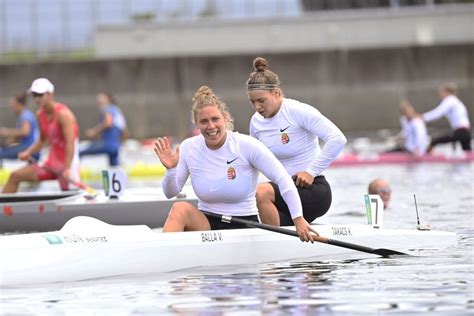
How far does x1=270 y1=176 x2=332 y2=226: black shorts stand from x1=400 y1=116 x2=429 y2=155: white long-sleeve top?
Answer: 1446 cm

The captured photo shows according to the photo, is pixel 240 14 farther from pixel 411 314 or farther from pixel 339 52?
pixel 411 314

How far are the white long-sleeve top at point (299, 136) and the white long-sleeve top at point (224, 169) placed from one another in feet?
2.87

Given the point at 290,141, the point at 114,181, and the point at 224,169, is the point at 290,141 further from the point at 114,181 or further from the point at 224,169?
the point at 114,181

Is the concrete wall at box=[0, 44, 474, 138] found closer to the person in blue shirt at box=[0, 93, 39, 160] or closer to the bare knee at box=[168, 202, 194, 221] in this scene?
the person in blue shirt at box=[0, 93, 39, 160]

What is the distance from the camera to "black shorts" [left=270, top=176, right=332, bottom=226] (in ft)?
36.2

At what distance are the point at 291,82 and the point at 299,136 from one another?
24.6 metres

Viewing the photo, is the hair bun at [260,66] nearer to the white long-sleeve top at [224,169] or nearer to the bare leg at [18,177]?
the white long-sleeve top at [224,169]

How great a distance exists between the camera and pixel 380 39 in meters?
39.4

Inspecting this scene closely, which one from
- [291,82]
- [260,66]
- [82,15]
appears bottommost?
[260,66]

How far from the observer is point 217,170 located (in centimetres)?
1024

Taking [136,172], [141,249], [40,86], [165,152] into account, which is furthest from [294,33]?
[141,249]

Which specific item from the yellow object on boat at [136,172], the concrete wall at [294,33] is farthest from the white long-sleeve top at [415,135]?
the concrete wall at [294,33]

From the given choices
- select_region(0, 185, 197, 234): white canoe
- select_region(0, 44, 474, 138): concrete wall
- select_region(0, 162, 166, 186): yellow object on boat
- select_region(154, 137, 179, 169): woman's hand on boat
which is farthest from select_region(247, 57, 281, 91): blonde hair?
select_region(0, 44, 474, 138): concrete wall

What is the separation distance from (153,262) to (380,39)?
29991mm
